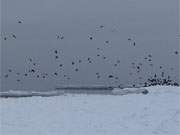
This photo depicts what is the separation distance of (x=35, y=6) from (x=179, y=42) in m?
5.66

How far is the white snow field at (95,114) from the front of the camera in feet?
32.4

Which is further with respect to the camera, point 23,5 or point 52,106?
point 23,5

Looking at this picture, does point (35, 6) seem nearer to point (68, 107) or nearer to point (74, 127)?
point (68, 107)

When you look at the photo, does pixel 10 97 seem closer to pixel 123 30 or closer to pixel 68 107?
pixel 68 107

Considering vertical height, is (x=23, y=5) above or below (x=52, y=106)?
above

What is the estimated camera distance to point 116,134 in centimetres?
965

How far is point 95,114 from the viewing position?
10.9 m

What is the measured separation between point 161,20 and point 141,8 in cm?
121

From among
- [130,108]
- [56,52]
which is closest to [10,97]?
[130,108]

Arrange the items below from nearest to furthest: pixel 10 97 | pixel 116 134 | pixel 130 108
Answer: pixel 116 134
pixel 130 108
pixel 10 97

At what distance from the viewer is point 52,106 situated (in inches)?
454

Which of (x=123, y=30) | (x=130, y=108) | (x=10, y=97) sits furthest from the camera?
(x=123, y=30)

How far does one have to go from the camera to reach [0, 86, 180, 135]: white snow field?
9.89m

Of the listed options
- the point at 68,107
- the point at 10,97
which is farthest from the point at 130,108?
the point at 10,97
